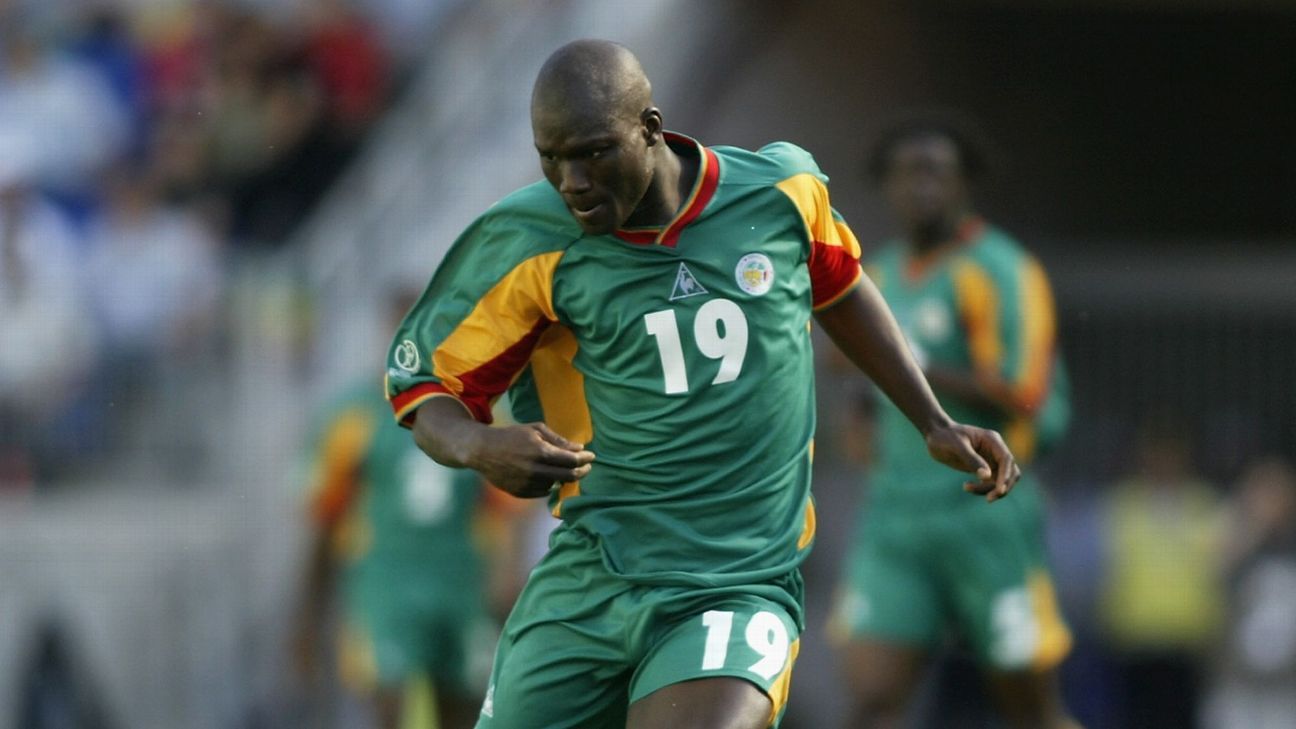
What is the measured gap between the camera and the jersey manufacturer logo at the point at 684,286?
5746 millimetres

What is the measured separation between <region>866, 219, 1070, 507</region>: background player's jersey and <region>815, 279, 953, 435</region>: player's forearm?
3157 millimetres

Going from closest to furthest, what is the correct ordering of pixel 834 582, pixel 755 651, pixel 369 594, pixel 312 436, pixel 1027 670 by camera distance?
pixel 755 651, pixel 1027 670, pixel 369 594, pixel 312 436, pixel 834 582

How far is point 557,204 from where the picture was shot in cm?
574

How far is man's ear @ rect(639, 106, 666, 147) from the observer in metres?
5.55

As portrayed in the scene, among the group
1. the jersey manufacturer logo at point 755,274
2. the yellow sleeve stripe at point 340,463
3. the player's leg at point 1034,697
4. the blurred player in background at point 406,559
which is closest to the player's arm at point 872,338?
the jersey manufacturer logo at point 755,274

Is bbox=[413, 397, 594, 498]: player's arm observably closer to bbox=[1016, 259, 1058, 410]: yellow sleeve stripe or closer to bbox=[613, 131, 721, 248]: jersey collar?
bbox=[613, 131, 721, 248]: jersey collar

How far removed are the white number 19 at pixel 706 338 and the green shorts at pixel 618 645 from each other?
1.66ft

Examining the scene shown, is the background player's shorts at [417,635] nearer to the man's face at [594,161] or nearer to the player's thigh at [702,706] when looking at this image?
the player's thigh at [702,706]

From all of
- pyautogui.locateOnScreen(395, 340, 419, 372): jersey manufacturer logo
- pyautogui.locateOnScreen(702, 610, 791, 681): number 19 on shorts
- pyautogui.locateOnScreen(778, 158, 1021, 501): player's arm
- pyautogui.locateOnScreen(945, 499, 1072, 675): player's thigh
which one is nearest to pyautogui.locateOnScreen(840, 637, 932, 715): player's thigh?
pyautogui.locateOnScreen(945, 499, 1072, 675): player's thigh

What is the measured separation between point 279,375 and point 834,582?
12.4 feet

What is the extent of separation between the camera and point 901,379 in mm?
6070

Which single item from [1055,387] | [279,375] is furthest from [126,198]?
[1055,387]

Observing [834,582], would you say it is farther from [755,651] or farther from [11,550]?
[755,651]

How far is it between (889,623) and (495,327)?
13.2 ft
